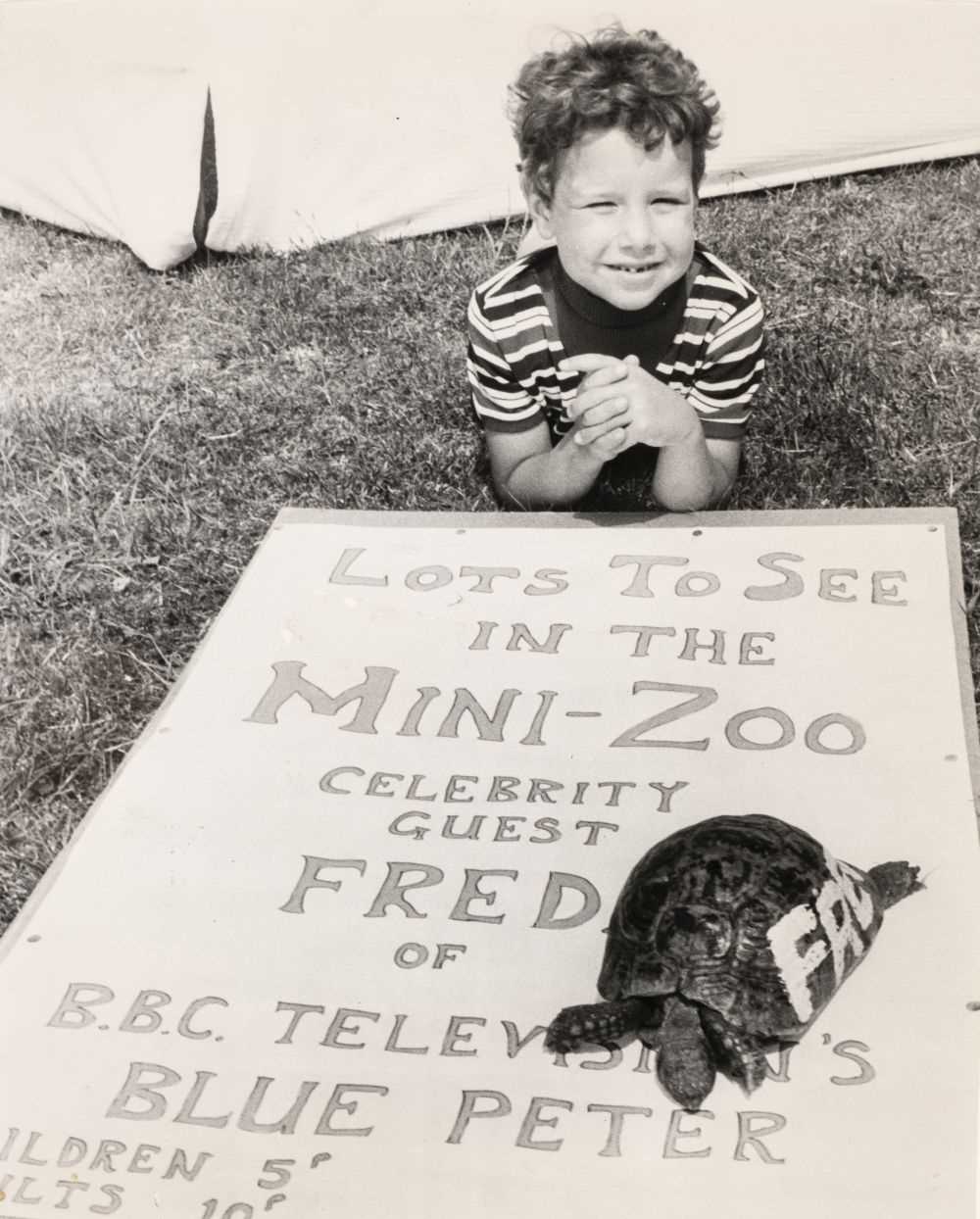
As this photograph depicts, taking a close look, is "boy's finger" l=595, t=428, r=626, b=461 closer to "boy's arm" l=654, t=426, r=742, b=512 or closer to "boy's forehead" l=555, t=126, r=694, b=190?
"boy's arm" l=654, t=426, r=742, b=512

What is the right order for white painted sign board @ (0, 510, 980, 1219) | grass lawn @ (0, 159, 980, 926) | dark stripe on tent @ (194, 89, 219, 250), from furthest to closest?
dark stripe on tent @ (194, 89, 219, 250) → grass lawn @ (0, 159, 980, 926) → white painted sign board @ (0, 510, 980, 1219)

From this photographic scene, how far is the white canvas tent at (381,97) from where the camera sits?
3174mm

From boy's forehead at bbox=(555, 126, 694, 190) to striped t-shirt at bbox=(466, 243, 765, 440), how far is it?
0.70 ft

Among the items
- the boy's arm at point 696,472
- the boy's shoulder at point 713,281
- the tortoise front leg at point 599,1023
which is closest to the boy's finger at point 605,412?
the boy's arm at point 696,472

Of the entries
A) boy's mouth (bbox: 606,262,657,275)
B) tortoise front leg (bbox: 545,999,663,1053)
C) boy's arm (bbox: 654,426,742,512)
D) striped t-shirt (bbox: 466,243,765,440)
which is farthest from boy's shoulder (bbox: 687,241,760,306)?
tortoise front leg (bbox: 545,999,663,1053)

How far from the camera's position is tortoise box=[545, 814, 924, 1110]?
149 cm

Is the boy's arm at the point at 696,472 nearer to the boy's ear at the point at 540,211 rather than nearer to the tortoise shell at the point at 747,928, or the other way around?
the boy's ear at the point at 540,211

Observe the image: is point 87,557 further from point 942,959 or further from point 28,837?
point 942,959

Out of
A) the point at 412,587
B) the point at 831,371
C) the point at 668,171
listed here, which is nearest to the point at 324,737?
the point at 412,587

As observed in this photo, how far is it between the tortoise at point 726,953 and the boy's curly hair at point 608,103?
1.15m

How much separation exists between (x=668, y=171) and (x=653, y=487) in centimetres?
50

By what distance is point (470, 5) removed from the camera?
3.14 m

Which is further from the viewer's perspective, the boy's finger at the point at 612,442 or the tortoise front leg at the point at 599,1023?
the boy's finger at the point at 612,442

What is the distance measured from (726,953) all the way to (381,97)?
2.37 metres
